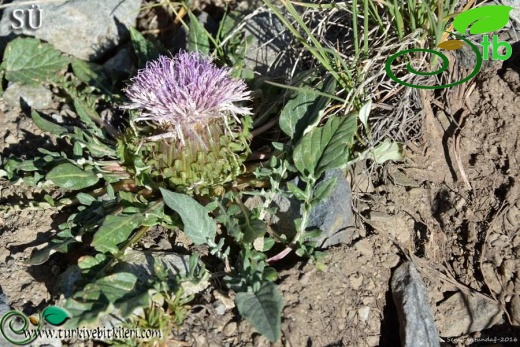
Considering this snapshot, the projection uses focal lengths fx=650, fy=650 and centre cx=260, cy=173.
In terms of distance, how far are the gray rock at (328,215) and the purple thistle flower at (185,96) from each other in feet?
1.90

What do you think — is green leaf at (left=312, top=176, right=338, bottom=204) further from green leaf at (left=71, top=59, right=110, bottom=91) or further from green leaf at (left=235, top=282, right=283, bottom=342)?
green leaf at (left=71, top=59, right=110, bottom=91)

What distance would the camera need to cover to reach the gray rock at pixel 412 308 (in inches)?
121

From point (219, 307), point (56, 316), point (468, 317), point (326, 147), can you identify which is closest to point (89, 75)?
point (326, 147)

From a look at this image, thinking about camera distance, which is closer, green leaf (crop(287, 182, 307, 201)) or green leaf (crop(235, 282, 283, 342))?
green leaf (crop(235, 282, 283, 342))

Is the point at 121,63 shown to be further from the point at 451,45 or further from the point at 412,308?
the point at 412,308

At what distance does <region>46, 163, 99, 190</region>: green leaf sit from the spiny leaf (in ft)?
6.93

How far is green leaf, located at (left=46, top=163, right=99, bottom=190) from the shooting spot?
3.55 meters

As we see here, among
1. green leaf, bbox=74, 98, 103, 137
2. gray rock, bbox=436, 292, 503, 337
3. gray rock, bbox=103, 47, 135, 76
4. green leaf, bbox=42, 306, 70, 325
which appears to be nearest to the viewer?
green leaf, bbox=42, 306, 70, 325

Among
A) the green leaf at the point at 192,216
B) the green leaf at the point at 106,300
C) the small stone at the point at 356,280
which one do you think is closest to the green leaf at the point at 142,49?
the green leaf at the point at 192,216

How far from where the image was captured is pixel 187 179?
11.6 feet

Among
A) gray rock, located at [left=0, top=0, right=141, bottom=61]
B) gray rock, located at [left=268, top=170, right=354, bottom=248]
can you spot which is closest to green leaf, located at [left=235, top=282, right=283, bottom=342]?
gray rock, located at [left=268, top=170, right=354, bottom=248]

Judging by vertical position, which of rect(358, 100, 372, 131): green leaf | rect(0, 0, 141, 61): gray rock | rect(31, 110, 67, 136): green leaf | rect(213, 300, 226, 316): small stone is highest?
rect(358, 100, 372, 131): green leaf

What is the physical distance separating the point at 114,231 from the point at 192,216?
0.42m

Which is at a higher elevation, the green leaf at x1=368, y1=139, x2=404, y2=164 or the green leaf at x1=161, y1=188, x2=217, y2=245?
the green leaf at x1=368, y1=139, x2=404, y2=164
